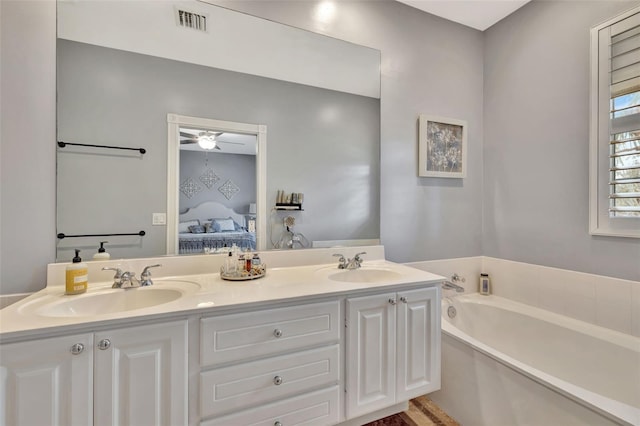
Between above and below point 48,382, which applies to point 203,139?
above

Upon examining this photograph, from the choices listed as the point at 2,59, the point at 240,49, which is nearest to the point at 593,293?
the point at 240,49

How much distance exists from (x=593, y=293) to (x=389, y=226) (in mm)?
1259

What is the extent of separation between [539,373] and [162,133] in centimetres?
216

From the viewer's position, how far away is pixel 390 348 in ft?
4.42

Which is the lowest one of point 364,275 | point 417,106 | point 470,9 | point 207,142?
point 364,275

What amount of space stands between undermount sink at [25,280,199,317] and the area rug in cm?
128

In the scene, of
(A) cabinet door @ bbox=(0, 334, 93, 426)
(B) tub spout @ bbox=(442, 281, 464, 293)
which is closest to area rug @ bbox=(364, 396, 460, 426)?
(B) tub spout @ bbox=(442, 281, 464, 293)

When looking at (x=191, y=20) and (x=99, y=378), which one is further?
(x=191, y=20)

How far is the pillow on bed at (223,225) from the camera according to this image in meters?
1.55

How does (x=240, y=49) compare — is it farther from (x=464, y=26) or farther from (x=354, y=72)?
(x=464, y=26)

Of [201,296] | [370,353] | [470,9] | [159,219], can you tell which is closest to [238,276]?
[201,296]

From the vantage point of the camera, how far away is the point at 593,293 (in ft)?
5.54

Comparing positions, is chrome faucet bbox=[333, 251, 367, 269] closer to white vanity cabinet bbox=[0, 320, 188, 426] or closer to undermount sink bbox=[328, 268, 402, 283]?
undermount sink bbox=[328, 268, 402, 283]

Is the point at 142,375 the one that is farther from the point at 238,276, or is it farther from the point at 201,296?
the point at 238,276
